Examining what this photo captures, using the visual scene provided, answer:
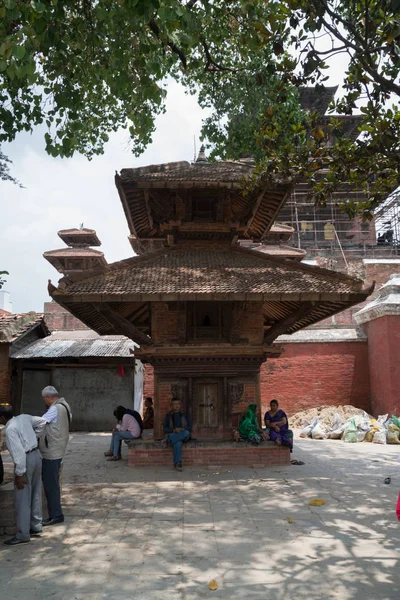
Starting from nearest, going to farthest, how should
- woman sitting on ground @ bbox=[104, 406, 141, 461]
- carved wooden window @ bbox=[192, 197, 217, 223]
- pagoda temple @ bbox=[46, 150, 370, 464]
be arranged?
pagoda temple @ bbox=[46, 150, 370, 464] < woman sitting on ground @ bbox=[104, 406, 141, 461] < carved wooden window @ bbox=[192, 197, 217, 223]

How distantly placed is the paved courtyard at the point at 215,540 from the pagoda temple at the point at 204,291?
1928 millimetres

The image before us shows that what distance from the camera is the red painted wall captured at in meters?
16.3

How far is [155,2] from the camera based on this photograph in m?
5.44

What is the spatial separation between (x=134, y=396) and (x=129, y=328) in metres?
7.80

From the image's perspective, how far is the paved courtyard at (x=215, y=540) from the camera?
4.50 metres

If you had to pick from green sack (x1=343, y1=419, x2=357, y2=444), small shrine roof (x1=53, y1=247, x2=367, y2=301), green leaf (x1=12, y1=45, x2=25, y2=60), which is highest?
green leaf (x1=12, y1=45, x2=25, y2=60)

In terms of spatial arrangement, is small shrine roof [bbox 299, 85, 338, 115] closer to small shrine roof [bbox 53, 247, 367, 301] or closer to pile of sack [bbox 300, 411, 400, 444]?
pile of sack [bbox 300, 411, 400, 444]

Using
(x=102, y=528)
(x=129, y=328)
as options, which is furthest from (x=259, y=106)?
(x=102, y=528)

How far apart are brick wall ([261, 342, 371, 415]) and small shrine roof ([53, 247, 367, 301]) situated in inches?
309

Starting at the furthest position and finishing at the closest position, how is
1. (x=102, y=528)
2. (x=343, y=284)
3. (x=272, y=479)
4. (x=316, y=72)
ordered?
(x=343, y=284)
(x=272, y=479)
(x=316, y=72)
(x=102, y=528)

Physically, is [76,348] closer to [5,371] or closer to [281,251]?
[5,371]

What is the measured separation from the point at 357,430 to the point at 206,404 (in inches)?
229

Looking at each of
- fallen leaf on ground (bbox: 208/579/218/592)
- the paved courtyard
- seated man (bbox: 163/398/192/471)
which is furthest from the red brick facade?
fallen leaf on ground (bbox: 208/579/218/592)

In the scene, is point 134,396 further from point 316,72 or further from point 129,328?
point 316,72
